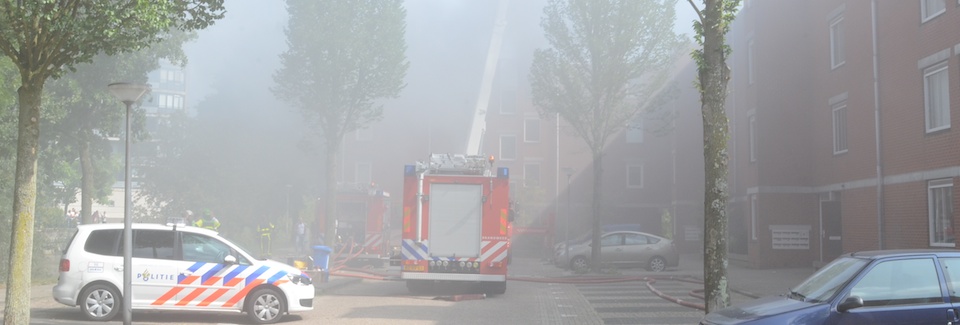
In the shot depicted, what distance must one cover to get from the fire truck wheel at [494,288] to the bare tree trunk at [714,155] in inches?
358

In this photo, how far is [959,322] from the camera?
25.0 feet

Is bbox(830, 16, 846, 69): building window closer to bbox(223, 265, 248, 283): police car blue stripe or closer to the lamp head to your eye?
bbox(223, 265, 248, 283): police car blue stripe

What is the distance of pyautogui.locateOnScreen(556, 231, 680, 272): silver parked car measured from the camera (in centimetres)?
2848

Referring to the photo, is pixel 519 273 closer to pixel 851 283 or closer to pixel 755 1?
pixel 755 1

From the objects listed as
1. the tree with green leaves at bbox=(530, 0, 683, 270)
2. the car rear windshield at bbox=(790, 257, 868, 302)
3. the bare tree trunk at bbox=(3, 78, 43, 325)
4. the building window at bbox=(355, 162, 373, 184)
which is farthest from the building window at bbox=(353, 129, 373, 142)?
the car rear windshield at bbox=(790, 257, 868, 302)

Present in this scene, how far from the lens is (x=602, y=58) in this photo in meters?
29.5

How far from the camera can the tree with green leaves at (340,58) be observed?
35.4 meters

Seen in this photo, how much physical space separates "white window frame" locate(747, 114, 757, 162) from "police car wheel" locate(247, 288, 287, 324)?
60.9ft

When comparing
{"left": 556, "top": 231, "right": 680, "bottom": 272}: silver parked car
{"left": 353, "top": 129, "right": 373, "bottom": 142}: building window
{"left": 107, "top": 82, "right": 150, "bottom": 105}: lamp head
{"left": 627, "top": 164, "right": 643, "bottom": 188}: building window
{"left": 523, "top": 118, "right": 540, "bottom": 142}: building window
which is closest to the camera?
{"left": 107, "top": 82, "right": 150, "bottom": 105}: lamp head

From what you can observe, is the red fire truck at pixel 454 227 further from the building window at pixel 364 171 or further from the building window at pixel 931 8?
the building window at pixel 364 171

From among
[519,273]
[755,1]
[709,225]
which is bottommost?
[519,273]

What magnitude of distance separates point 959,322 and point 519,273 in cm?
2129

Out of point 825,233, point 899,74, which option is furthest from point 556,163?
point 899,74

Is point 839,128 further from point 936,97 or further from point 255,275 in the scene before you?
point 255,275
